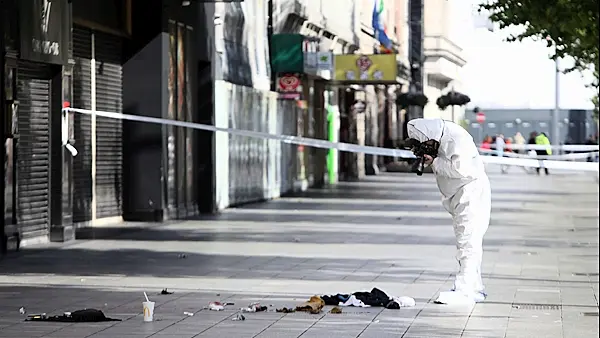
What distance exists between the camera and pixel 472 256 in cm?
1312

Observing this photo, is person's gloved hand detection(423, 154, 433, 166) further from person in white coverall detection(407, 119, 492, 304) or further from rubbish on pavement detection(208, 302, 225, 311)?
rubbish on pavement detection(208, 302, 225, 311)

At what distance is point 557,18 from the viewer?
16.2 metres

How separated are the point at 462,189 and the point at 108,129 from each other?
11718 millimetres

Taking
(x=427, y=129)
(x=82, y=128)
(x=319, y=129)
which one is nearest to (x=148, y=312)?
(x=427, y=129)

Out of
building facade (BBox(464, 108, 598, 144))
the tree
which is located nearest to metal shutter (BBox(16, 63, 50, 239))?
the tree

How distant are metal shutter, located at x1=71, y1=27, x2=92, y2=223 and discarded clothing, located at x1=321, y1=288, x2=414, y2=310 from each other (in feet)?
32.3

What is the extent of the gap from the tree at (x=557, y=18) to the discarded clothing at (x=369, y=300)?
10.2 feet

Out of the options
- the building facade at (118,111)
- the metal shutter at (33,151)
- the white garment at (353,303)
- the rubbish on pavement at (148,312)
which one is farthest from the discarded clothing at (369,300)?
the metal shutter at (33,151)

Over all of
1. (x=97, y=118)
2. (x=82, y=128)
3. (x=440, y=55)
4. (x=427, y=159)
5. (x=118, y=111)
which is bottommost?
(x=427, y=159)

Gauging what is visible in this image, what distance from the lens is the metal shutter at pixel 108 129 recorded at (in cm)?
2336

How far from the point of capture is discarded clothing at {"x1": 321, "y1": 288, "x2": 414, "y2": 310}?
41.9 feet

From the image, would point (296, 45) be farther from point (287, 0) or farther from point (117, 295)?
point (117, 295)

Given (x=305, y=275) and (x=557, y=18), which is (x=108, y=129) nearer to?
(x=305, y=275)

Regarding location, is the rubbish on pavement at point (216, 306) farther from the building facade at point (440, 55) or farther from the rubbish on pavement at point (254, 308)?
the building facade at point (440, 55)
